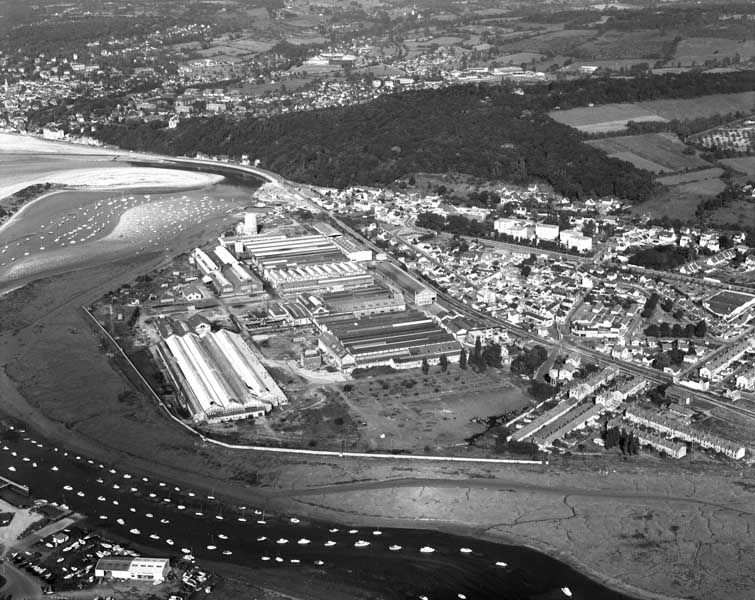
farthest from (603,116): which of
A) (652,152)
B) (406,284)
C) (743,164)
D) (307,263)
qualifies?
(406,284)

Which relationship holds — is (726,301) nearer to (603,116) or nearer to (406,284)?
(406,284)

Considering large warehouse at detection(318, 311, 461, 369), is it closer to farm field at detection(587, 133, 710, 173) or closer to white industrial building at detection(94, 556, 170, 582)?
white industrial building at detection(94, 556, 170, 582)

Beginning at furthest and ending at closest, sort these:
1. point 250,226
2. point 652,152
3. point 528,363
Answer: point 652,152
point 250,226
point 528,363

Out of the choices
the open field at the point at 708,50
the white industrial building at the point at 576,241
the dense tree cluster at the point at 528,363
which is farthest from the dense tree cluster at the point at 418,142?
the dense tree cluster at the point at 528,363

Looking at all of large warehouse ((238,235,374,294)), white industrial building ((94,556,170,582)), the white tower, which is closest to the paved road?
white industrial building ((94,556,170,582))

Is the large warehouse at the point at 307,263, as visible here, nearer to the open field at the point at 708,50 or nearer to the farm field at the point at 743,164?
the farm field at the point at 743,164
